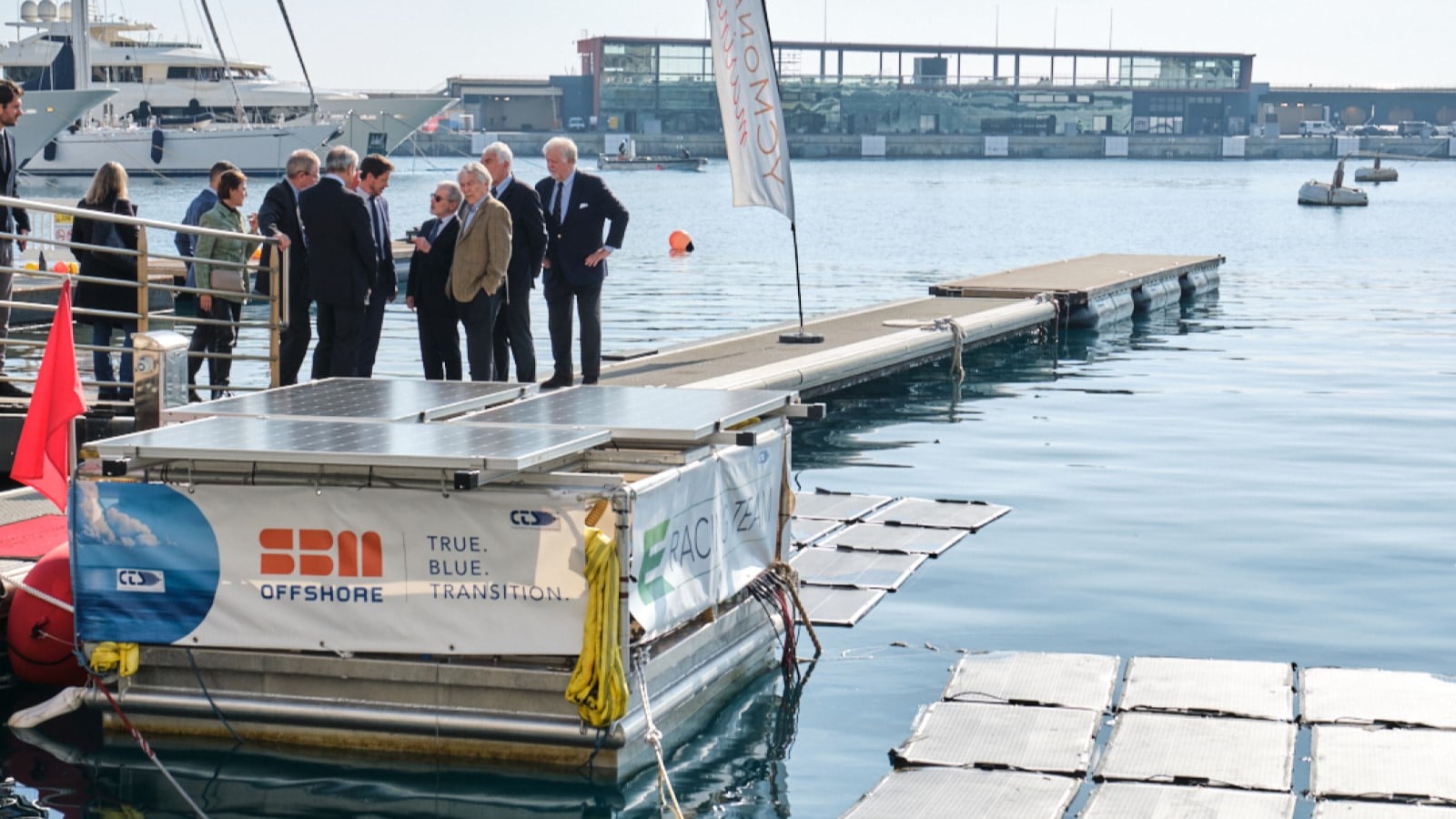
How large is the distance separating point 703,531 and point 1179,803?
2.24m

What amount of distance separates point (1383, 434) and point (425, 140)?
165 metres

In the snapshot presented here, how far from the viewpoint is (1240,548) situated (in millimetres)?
11758

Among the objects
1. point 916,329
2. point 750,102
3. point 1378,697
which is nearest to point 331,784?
point 1378,697

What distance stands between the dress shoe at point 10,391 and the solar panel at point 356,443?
5293mm

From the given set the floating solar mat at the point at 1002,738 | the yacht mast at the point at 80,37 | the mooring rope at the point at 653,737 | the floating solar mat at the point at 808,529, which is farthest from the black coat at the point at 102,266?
the yacht mast at the point at 80,37

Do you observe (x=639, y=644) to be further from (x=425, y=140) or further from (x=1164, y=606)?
(x=425, y=140)

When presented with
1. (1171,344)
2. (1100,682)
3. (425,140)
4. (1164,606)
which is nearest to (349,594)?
(1100,682)

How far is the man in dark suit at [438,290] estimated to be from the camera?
1245 cm

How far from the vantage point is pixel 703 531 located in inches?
305

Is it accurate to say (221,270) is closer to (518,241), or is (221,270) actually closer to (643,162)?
(518,241)

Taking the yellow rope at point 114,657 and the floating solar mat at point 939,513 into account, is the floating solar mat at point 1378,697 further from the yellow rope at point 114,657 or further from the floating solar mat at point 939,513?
the yellow rope at point 114,657

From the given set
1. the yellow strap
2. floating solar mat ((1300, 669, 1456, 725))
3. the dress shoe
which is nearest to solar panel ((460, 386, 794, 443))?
the yellow strap

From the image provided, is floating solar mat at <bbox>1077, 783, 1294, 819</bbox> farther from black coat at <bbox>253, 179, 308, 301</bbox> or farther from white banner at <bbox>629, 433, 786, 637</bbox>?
black coat at <bbox>253, 179, 308, 301</bbox>

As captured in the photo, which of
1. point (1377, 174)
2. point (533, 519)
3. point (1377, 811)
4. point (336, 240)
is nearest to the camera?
point (1377, 811)
